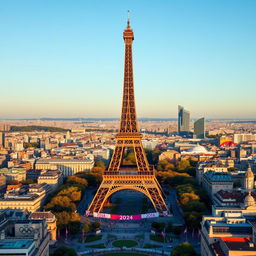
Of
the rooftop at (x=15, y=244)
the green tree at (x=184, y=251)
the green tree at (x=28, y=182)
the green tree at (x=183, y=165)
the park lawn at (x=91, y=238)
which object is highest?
the rooftop at (x=15, y=244)

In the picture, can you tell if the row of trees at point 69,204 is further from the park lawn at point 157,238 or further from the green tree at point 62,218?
the park lawn at point 157,238


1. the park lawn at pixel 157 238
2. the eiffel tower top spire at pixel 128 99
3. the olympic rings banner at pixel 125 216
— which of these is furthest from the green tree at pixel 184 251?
the eiffel tower top spire at pixel 128 99

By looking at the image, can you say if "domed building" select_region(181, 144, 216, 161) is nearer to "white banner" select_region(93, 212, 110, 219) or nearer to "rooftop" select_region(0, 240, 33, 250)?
"white banner" select_region(93, 212, 110, 219)

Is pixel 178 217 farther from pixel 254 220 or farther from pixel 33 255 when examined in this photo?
pixel 33 255

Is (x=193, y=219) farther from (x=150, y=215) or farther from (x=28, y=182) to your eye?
(x=28, y=182)

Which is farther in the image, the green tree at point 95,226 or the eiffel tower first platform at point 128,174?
the eiffel tower first platform at point 128,174

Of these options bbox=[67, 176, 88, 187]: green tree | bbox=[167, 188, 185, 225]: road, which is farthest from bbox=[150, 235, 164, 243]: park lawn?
bbox=[67, 176, 88, 187]: green tree

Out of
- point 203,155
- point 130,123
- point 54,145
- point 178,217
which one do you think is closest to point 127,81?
point 130,123
